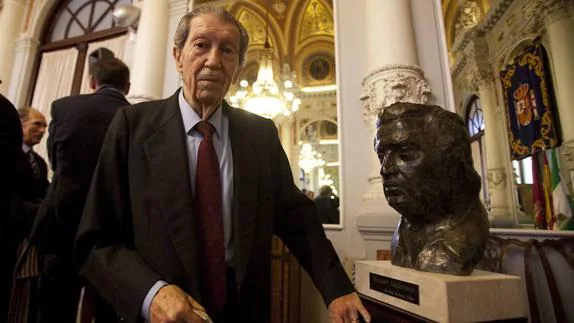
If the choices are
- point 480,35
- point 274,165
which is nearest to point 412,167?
point 274,165

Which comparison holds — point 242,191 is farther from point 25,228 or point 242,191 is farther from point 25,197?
point 25,197

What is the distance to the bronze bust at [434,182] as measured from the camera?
4.09ft

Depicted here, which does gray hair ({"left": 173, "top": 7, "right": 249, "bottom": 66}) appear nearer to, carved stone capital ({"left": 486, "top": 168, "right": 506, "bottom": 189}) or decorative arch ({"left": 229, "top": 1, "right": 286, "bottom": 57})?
carved stone capital ({"left": 486, "top": 168, "right": 506, "bottom": 189})

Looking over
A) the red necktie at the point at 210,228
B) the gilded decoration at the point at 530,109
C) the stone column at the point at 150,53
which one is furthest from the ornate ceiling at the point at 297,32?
the red necktie at the point at 210,228

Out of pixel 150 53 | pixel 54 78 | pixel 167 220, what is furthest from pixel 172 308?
pixel 54 78

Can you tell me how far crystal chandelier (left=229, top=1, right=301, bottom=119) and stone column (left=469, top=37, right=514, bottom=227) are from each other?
228cm

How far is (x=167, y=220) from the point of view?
0.87m

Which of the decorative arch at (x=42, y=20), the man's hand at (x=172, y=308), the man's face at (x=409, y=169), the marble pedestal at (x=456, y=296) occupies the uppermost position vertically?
the decorative arch at (x=42, y=20)

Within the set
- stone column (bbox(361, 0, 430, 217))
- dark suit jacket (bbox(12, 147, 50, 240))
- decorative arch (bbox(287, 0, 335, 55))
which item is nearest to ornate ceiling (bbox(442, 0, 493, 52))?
stone column (bbox(361, 0, 430, 217))

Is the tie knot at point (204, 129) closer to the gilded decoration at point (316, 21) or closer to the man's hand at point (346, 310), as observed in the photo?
the man's hand at point (346, 310)

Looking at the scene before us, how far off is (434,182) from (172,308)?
1023mm

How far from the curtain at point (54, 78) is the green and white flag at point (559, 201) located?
22.7 ft

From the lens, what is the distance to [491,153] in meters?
3.80

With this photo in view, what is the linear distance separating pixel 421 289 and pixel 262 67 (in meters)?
4.21
